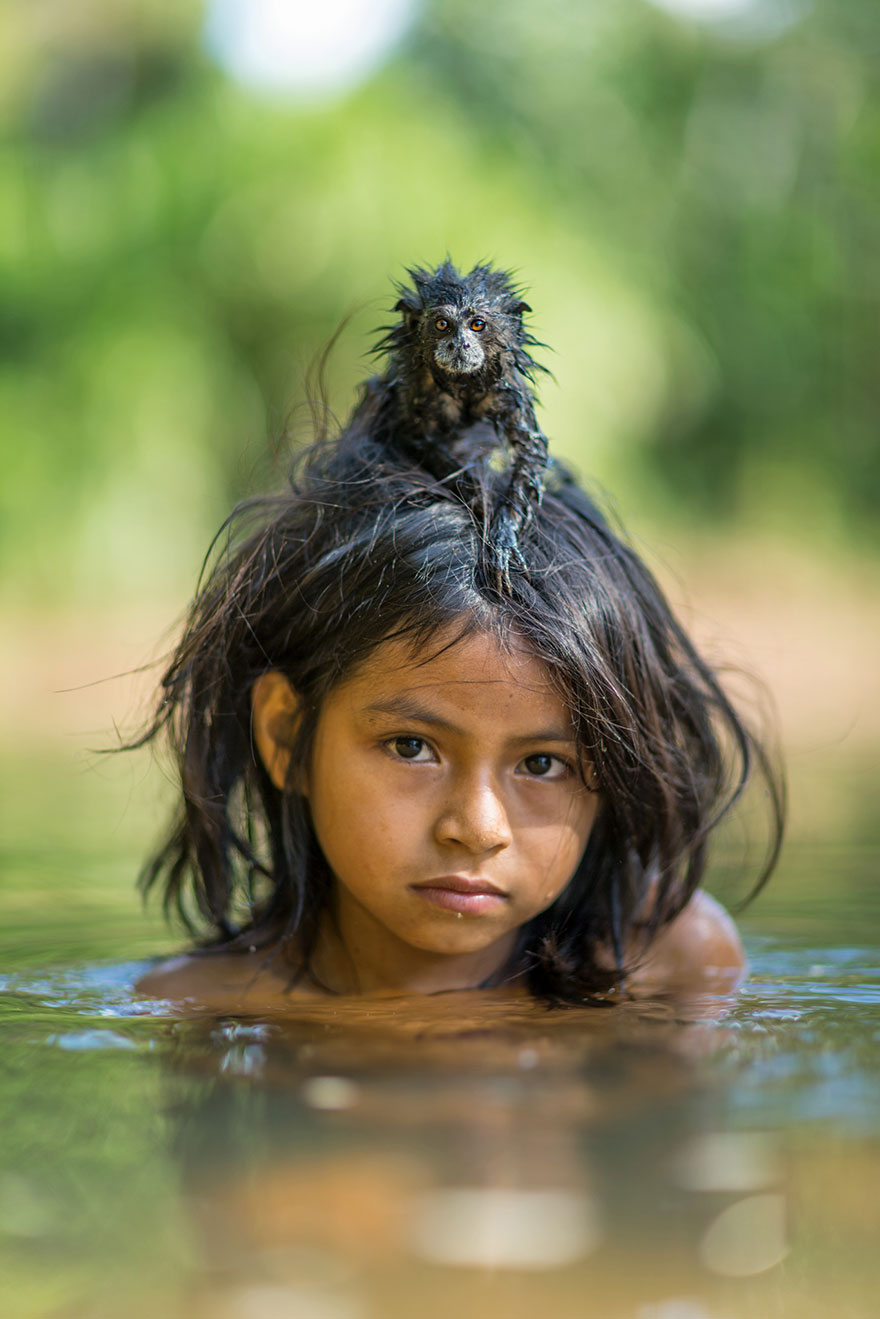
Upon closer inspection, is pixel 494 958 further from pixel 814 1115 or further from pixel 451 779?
pixel 814 1115

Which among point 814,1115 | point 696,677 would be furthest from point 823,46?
point 814,1115

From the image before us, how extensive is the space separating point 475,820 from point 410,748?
0.17 metres

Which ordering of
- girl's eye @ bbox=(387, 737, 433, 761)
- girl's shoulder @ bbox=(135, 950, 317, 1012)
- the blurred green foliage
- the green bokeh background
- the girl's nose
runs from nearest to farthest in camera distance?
the girl's nose, girl's eye @ bbox=(387, 737, 433, 761), girl's shoulder @ bbox=(135, 950, 317, 1012), the green bokeh background, the blurred green foliage

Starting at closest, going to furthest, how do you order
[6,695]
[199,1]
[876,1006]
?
1. [876,1006]
2. [6,695]
3. [199,1]

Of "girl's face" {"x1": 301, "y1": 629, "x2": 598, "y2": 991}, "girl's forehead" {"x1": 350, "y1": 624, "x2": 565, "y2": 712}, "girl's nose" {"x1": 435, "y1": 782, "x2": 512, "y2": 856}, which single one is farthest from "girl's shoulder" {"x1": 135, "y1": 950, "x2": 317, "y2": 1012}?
"girl's forehead" {"x1": 350, "y1": 624, "x2": 565, "y2": 712}

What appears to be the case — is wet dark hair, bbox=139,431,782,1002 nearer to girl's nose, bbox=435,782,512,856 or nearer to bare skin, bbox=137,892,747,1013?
bare skin, bbox=137,892,747,1013

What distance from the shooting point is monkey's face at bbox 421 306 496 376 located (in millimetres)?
2076

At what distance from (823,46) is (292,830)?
40.9ft

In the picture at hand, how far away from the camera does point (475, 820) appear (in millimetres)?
2051

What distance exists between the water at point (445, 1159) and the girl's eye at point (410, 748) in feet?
1.23

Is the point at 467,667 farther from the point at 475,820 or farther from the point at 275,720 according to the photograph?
the point at 275,720

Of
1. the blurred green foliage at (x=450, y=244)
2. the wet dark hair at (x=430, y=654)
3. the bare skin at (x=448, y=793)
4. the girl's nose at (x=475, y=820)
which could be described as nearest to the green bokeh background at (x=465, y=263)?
the blurred green foliage at (x=450, y=244)

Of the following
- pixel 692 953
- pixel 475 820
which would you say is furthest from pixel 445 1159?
pixel 692 953

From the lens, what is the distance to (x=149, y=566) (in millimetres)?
10508
